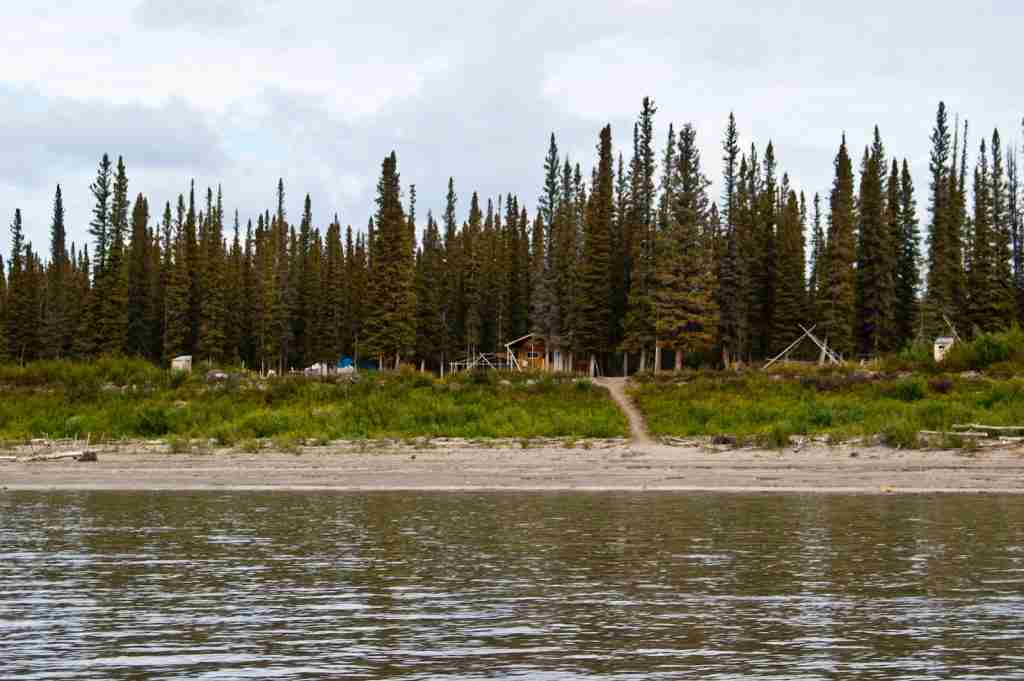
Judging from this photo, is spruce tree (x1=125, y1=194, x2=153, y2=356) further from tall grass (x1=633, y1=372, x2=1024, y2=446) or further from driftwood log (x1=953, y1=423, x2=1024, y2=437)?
driftwood log (x1=953, y1=423, x2=1024, y2=437)

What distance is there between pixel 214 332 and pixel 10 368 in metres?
37.1

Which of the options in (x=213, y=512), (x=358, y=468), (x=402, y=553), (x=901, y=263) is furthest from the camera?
(x=901, y=263)

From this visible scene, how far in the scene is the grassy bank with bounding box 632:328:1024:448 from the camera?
35688 mm

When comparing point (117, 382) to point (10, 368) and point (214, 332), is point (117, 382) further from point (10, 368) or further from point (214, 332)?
point (214, 332)

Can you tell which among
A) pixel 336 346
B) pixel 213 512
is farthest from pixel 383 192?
pixel 213 512

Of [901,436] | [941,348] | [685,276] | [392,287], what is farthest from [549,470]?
[392,287]

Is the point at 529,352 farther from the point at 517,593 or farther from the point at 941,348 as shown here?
the point at 517,593

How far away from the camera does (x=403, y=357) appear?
273 ft

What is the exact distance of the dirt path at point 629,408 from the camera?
37150 millimetres

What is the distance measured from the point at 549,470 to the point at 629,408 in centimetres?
1251

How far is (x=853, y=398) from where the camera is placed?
4088 centimetres

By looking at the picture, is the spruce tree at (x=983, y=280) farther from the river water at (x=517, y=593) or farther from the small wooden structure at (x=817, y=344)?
the river water at (x=517, y=593)

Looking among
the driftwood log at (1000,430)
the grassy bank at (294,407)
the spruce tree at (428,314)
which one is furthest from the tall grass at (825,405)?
the spruce tree at (428,314)

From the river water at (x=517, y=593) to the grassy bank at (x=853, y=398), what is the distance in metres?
12.7
